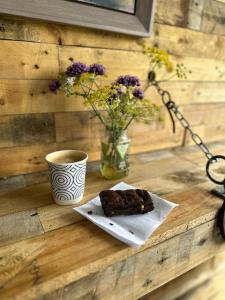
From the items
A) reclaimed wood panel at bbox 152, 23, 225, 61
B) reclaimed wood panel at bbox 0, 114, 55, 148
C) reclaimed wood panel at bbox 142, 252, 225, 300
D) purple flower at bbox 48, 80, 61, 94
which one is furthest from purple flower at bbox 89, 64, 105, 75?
reclaimed wood panel at bbox 142, 252, 225, 300

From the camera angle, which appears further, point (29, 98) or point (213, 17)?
point (213, 17)

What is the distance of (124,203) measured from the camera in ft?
1.89

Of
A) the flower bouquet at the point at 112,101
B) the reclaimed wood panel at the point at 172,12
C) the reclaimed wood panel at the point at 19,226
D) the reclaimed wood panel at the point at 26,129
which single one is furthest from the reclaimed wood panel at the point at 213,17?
the reclaimed wood panel at the point at 19,226

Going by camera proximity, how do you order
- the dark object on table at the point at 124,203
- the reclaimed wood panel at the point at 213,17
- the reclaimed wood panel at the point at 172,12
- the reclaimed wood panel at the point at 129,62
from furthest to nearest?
the reclaimed wood panel at the point at 213,17 < the reclaimed wood panel at the point at 172,12 < the reclaimed wood panel at the point at 129,62 < the dark object on table at the point at 124,203

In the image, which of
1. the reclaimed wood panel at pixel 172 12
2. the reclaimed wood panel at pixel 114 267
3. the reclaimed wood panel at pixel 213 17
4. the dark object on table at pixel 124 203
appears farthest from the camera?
the reclaimed wood panel at pixel 213 17

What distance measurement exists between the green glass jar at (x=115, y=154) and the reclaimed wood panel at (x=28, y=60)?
280 mm

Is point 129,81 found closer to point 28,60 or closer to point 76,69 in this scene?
point 76,69

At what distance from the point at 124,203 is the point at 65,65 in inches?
19.5

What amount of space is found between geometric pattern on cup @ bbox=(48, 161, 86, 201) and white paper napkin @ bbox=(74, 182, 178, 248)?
48 mm

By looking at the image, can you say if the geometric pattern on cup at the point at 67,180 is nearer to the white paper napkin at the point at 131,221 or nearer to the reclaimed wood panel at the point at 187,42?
the white paper napkin at the point at 131,221

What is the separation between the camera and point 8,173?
0.76 m

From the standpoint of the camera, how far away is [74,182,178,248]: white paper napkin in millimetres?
511

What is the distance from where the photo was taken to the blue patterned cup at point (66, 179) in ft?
1.97

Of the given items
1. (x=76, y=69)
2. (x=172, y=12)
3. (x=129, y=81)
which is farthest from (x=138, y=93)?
(x=172, y=12)
